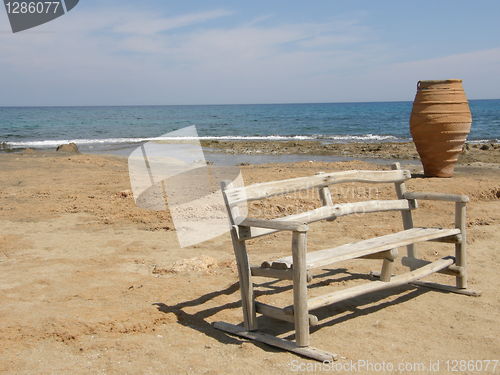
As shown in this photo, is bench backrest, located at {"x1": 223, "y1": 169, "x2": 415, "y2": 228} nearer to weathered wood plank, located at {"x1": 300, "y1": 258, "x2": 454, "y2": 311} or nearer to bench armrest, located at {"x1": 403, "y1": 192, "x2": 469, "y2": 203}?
bench armrest, located at {"x1": 403, "y1": 192, "x2": 469, "y2": 203}

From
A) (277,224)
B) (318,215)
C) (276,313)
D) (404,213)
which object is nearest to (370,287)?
(318,215)

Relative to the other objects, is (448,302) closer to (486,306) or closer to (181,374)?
(486,306)

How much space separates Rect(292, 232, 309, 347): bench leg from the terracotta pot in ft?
24.4

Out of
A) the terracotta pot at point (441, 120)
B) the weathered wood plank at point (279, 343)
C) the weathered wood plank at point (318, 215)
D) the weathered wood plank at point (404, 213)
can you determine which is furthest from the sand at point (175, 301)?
the terracotta pot at point (441, 120)

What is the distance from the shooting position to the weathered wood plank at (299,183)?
3.69 metres

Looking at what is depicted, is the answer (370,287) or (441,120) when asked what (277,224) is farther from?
(441,120)

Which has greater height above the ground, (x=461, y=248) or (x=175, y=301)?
(x=461, y=248)

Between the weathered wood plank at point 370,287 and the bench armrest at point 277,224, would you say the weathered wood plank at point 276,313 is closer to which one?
the weathered wood plank at point 370,287

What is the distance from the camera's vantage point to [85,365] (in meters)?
3.24

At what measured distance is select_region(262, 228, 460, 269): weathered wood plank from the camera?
11.7 feet

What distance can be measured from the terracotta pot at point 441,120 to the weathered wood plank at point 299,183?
5415 millimetres

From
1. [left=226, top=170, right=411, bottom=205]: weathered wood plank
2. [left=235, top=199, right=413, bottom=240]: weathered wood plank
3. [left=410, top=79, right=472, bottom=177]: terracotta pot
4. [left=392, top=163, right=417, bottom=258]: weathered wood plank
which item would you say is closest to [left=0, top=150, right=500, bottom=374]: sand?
[left=392, top=163, right=417, bottom=258]: weathered wood plank

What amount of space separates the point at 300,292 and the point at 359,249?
0.66 metres

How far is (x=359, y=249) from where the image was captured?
3848mm
